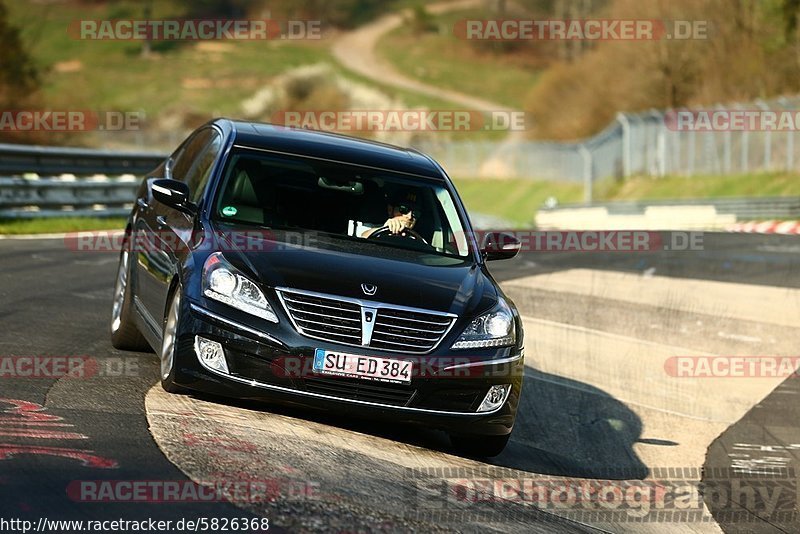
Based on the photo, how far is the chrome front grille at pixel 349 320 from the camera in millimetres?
7012

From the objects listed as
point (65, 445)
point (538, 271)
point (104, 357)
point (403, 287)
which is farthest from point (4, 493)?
point (538, 271)

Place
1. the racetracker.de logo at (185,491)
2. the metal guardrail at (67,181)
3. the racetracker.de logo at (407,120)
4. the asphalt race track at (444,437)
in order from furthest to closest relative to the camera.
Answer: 1. the racetracker.de logo at (407,120)
2. the metal guardrail at (67,181)
3. the asphalt race track at (444,437)
4. the racetracker.de logo at (185,491)

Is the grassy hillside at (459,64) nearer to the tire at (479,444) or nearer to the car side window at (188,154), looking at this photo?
the car side window at (188,154)

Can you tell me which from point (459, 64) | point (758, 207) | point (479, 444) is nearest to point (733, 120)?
point (758, 207)

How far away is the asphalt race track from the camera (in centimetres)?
573

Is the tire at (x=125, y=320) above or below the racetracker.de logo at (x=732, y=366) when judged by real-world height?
above

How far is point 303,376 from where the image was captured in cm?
699

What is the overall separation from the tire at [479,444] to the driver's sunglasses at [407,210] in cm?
146

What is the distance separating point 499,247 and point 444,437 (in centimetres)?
126

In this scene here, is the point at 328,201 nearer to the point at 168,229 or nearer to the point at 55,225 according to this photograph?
the point at 168,229

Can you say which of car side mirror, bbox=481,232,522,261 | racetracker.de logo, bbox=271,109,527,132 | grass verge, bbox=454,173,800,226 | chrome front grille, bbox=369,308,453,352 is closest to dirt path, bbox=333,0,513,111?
racetracker.de logo, bbox=271,109,527,132

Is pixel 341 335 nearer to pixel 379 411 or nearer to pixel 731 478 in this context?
pixel 379 411

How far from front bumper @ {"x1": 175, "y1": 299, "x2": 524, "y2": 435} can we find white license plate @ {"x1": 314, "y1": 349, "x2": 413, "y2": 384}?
0.03 metres

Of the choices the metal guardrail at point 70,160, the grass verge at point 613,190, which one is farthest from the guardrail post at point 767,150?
the metal guardrail at point 70,160
